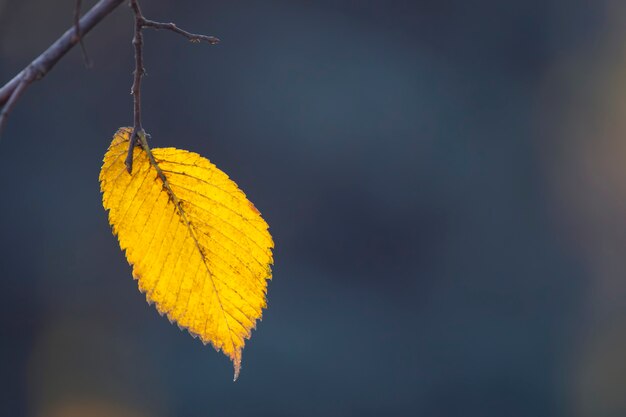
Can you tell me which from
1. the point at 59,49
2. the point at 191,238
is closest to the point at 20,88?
the point at 59,49

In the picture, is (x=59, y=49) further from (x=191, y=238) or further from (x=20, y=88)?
(x=191, y=238)

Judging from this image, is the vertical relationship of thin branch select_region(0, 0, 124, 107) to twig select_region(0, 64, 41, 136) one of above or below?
above

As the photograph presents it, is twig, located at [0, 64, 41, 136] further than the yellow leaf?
No

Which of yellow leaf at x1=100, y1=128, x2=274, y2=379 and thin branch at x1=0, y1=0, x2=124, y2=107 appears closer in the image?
thin branch at x1=0, y1=0, x2=124, y2=107

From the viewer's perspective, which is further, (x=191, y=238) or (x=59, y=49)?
(x=191, y=238)

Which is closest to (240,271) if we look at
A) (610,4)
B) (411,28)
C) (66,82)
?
(66,82)
